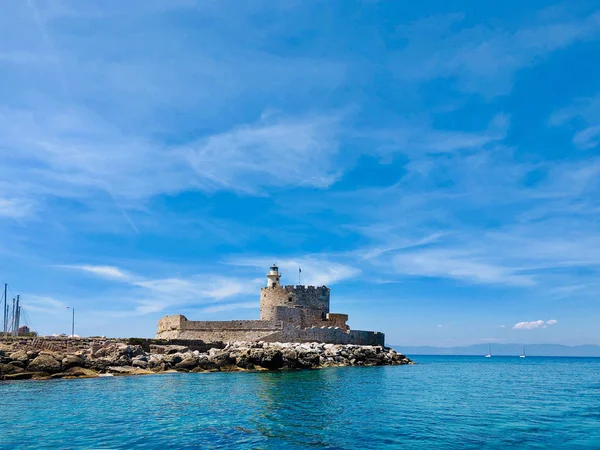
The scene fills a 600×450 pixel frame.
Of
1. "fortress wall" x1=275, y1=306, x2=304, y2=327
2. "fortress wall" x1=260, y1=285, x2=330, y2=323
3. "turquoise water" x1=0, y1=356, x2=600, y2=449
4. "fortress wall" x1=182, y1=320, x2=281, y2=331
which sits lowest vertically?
"turquoise water" x1=0, y1=356, x2=600, y2=449

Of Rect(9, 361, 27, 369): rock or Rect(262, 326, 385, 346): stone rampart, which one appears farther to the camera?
Rect(262, 326, 385, 346): stone rampart

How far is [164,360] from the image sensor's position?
3048 cm

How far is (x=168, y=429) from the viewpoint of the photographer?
12.9 meters

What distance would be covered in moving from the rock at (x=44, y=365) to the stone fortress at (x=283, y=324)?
50.2 feet

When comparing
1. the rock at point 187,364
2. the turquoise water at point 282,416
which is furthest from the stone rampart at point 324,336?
the turquoise water at point 282,416

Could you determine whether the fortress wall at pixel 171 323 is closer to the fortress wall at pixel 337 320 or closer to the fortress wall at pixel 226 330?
the fortress wall at pixel 226 330

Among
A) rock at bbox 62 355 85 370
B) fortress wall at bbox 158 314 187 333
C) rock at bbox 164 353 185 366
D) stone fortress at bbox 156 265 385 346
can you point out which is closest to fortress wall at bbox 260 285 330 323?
stone fortress at bbox 156 265 385 346

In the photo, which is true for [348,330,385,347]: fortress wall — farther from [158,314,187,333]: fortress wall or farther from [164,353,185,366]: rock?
[164,353,185,366]: rock

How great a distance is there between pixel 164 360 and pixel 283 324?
12.8 metres

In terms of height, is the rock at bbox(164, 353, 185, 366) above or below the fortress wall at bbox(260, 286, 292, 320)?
below

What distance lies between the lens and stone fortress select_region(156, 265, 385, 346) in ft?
133

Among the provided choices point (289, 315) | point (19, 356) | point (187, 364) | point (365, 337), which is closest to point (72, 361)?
point (19, 356)

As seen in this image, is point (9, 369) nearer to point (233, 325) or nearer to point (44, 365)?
point (44, 365)

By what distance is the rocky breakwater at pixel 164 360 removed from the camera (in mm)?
25312
